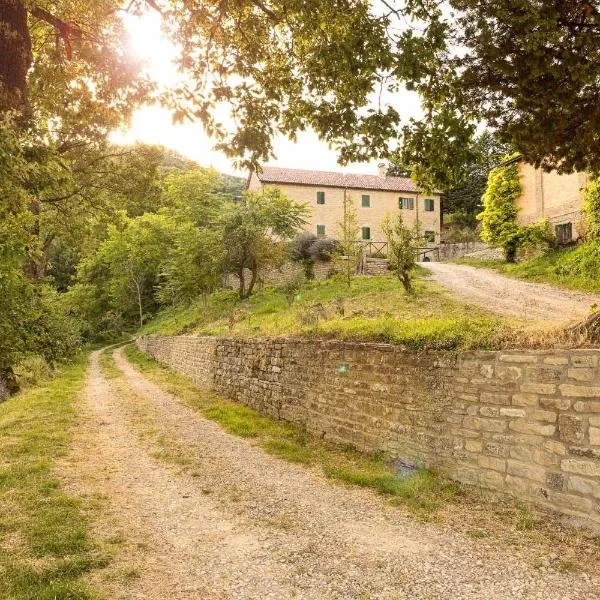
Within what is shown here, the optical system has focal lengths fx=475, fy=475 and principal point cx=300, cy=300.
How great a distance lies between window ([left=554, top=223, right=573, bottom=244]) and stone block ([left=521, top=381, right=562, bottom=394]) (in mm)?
21064

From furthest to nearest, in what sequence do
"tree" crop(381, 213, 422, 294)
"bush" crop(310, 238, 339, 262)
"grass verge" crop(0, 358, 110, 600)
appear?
"bush" crop(310, 238, 339, 262) → "tree" crop(381, 213, 422, 294) → "grass verge" crop(0, 358, 110, 600)

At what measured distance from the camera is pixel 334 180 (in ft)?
139

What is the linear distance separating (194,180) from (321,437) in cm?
3826

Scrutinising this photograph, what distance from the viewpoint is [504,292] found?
17484mm

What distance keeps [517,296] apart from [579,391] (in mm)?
12521

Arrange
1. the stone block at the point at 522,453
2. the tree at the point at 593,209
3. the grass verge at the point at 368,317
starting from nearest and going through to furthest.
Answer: the stone block at the point at 522,453
the grass verge at the point at 368,317
the tree at the point at 593,209

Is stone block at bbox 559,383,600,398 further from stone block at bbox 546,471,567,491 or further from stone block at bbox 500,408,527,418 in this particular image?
stone block at bbox 546,471,567,491

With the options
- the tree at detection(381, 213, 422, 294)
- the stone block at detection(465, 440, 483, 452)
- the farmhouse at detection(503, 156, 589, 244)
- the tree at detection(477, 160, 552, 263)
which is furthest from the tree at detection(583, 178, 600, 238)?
the stone block at detection(465, 440, 483, 452)

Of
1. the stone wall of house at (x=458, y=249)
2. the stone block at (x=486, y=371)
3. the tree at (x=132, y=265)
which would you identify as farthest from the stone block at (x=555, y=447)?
the tree at (x=132, y=265)

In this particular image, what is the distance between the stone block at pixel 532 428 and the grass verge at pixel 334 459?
3.67 ft

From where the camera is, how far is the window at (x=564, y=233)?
23.8m

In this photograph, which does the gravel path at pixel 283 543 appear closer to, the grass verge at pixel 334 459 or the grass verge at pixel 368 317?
the grass verge at pixel 334 459

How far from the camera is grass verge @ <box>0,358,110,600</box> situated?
3.75 m

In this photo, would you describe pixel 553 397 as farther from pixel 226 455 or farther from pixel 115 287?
pixel 115 287
